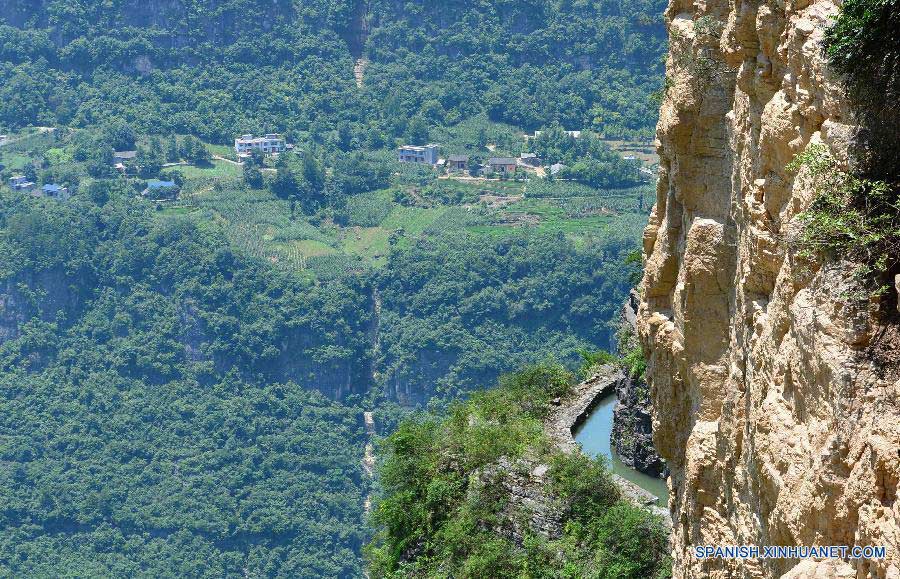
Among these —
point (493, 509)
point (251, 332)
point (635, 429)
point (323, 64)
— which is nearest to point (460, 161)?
point (251, 332)

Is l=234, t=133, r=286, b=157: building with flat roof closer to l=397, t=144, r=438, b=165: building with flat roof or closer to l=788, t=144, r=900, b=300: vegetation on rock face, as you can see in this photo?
l=397, t=144, r=438, b=165: building with flat roof

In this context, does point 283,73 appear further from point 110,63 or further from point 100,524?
point 100,524

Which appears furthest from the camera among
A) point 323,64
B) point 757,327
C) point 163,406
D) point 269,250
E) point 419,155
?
point 323,64

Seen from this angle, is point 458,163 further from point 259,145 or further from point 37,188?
point 37,188

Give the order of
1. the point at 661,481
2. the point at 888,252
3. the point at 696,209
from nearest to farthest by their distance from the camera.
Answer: the point at 888,252
the point at 696,209
the point at 661,481

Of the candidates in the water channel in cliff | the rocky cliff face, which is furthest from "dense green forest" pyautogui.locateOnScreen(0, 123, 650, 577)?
the rocky cliff face

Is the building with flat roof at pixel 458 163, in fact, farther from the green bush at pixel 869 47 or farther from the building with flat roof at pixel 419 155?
the green bush at pixel 869 47

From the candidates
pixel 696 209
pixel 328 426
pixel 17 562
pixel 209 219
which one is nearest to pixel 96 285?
pixel 209 219
